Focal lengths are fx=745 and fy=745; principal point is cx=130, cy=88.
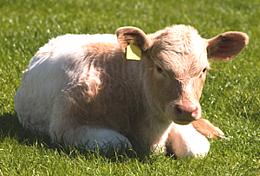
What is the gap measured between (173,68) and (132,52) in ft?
1.58

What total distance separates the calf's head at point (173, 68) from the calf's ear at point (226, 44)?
7cm

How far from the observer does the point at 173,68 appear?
22.0 ft

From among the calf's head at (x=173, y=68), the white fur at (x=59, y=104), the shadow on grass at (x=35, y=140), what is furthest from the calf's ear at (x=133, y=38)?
the shadow on grass at (x=35, y=140)

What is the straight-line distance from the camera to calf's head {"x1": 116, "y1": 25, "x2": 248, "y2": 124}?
655 centimetres

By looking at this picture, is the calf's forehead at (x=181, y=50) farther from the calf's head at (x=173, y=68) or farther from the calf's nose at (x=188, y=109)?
the calf's nose at (x=188, y=109)

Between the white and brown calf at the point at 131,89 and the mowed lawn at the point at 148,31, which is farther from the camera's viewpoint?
the white and brown calf at the point at 131,89

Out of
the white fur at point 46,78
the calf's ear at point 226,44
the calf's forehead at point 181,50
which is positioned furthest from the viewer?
the white fur at point 46,78

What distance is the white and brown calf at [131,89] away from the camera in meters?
6.75

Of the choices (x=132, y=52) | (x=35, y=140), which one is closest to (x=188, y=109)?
(x=132, y=52)

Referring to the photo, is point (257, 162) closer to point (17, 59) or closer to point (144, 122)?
point (144, 122)

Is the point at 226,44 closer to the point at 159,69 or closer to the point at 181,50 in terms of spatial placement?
the point at 181,50

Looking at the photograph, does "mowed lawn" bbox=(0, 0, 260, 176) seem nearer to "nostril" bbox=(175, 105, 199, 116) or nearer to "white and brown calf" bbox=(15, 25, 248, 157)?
"white and brown calf" bbox=(15, 25, 248, 157)

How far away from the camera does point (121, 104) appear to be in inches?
283

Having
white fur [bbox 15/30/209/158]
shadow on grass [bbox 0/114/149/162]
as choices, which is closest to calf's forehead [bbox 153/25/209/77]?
white fur [bbox 15/30/209/158]
